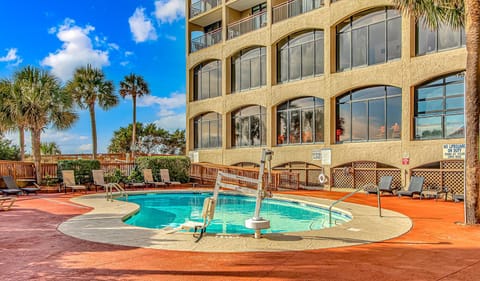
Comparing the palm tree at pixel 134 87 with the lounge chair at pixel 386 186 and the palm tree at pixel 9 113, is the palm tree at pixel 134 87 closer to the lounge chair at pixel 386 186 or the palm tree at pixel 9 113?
the palm tree at pixel 9 113

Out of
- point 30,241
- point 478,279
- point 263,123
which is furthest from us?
point 263,123

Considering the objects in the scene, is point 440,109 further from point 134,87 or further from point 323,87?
point 134,87

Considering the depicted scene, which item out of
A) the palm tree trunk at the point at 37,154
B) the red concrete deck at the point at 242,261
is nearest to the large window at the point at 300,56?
the palm tree trunk at the point at 37,154

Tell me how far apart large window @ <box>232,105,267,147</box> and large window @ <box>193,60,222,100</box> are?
264 centimetres

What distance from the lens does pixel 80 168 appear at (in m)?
20.5

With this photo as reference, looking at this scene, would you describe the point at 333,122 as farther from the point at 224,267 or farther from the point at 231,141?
the point at 224,267

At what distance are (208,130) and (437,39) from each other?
16.7 m

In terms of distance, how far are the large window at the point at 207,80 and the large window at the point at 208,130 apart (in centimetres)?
159

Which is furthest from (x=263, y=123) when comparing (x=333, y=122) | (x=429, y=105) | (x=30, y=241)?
(x=30, y=241)

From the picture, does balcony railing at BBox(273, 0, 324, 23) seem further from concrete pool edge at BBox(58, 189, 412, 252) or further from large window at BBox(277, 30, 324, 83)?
concrete pool edge at BBox(58, 189, 412, 252)

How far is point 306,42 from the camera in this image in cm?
2262

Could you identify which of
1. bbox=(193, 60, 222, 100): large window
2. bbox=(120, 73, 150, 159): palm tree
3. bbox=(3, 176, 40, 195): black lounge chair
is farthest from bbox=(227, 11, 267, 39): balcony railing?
bbox=(3, 176, 40, 195): black lounge chair

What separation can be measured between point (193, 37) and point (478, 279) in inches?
1114

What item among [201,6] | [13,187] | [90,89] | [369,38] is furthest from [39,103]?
[369,38]
